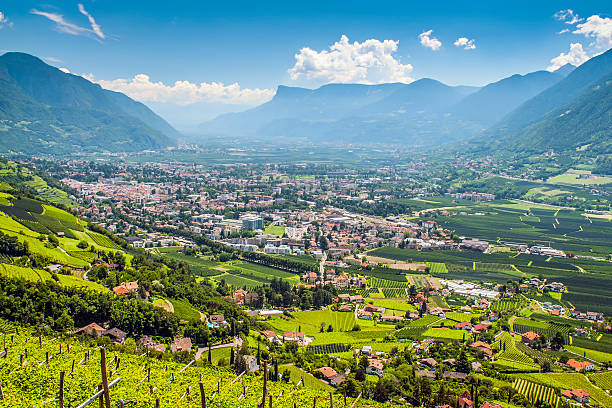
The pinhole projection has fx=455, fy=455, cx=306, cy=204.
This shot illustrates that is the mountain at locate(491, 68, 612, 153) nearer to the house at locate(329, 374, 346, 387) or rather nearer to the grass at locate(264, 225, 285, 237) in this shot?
the grass at locate(264, 225, 285, 237)

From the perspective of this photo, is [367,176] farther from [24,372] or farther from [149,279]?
[24,372]

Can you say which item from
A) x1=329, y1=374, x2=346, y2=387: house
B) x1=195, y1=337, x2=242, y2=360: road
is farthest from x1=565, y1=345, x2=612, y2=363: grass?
x1=195, y1=337, x2=242, y2=360: road

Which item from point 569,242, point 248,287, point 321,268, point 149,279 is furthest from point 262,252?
point 569,242

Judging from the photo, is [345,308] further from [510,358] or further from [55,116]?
[55,116]

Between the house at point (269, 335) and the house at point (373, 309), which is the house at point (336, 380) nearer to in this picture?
the house at point (269, 335)

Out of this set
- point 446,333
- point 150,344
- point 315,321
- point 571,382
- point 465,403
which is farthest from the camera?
point 315,321

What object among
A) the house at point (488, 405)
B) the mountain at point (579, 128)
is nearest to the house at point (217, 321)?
the house at point (488, 405)

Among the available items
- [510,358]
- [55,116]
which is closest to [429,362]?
[510,358]
